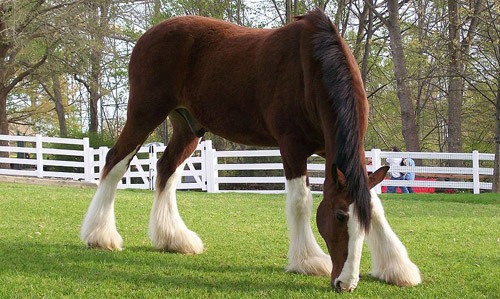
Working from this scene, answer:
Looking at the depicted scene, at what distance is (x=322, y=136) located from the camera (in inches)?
171

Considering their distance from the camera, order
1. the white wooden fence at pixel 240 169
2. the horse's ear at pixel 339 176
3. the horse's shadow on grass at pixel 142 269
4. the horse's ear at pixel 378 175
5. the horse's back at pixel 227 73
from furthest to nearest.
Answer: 1. the white wooden fence at pixel 240 169
2. the horse's back at pixel 227 73
3. the horse's shadow on grass at pixel 142 269
4. the horse's ear at pixel 378 175
5. the horse's ear at pixel 339 176

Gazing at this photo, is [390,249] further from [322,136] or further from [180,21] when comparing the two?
[180,21]

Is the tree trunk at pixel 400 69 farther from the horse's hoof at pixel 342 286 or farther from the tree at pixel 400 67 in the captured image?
the horse's hoof at pixel 342 286

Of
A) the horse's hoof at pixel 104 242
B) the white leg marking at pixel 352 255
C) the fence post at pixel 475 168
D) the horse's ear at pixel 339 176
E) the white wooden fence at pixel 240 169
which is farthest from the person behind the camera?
the white wooden fence at pixel 240 169

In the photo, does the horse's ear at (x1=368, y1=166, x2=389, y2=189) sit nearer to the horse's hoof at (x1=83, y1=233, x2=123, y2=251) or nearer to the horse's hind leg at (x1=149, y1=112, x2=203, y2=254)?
the horse's hind leg at (x1=149, y1=112, x2=203, y2=254)

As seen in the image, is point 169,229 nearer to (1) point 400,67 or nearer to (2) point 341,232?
(2) point 341,232

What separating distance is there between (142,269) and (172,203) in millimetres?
1187

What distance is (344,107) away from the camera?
3.82 m

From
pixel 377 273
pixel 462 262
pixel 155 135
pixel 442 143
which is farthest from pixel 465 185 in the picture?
pixel 155 135

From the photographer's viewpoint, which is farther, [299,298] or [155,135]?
[155,135]

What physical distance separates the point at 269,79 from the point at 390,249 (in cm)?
164

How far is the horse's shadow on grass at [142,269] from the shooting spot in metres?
3.98

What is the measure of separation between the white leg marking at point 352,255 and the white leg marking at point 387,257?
487mm

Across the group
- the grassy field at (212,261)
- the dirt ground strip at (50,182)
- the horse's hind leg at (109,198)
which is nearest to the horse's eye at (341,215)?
the grassy field at (212,261)
